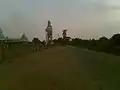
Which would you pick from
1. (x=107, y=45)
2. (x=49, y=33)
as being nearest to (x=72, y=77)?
(x=107, y=45)

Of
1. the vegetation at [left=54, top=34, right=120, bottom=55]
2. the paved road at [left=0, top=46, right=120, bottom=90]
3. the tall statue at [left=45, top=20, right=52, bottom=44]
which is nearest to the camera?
the paved road at [left=0, top=46, right=120, bottom=90]

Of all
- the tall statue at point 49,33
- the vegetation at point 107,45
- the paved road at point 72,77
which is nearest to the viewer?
the paved road at point 72,77

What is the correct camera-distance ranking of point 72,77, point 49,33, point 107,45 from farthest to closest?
point 49,33 → point 107,45 → point 72,77

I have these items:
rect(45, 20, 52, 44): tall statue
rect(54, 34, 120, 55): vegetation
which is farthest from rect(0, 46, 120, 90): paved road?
rect(45, 20, 52, 44): tall statue

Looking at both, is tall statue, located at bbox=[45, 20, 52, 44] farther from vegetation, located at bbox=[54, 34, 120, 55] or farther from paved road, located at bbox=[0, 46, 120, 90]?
paved road, located at bbox=[0, 46, 120, 90]

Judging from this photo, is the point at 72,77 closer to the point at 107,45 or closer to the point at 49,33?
the point at 107,45

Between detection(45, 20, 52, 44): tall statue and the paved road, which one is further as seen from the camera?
detection(45, 20, 52, 44): tall statue

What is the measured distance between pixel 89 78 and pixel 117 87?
1.90 metres

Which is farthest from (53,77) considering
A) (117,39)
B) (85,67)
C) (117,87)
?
(117,39)

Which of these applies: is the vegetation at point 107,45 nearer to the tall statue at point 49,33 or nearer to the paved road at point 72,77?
the paved road at point 72,77

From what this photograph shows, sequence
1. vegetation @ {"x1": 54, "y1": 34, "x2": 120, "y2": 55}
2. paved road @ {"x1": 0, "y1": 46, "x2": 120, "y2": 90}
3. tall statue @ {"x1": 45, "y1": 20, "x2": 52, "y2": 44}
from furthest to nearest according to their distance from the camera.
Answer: tall statue @ {"x1": 45, "y1": 20, "x2": 52, "y2": 44} → vegetation @ {"x1": 54, "y1": 34, "x2": 120, "y2": 55} → paved road @ {"x1": 0, "y1": 46, "x2": 120, "y2": 90}

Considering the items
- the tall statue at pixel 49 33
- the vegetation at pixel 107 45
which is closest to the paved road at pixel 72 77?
the vegetation at pixel 107 45

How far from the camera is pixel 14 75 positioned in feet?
48.8

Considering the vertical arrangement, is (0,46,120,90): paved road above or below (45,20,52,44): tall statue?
below
